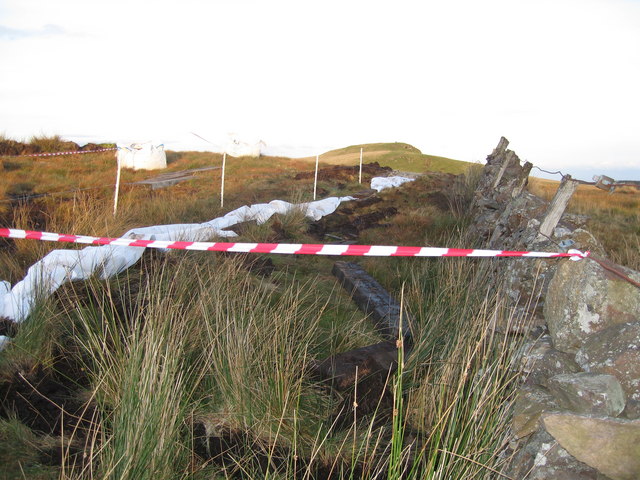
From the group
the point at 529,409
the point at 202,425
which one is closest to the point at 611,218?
the point at 529,409

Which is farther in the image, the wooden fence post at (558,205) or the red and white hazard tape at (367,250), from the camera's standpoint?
the wooden fence post at (558,205)

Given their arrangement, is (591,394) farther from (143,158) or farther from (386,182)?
(143,158)

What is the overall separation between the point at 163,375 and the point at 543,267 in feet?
9.68

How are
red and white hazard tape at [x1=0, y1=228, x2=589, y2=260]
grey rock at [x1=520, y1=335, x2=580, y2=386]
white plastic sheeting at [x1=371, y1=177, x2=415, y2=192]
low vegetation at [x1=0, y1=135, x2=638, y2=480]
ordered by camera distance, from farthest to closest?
1. white plastic sheeting at [x1=371, y1=177, x2=415, y2=192]
2. red and white hazard tape at [x1=0, y1=228, x2=589, y2=260]
3. grey rock at [x1=520, y1=335, x2=580, y2=386]
4. low vegetation at [x1=0, y1=135, x2=638, y2=480]

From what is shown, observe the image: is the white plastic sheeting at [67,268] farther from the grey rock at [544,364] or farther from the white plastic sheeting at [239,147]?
the white plastic sheeting at [239,147]

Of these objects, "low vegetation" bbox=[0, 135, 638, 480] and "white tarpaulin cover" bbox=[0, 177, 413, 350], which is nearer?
"low vegetation" bbox=[0, 135, 638, 480]

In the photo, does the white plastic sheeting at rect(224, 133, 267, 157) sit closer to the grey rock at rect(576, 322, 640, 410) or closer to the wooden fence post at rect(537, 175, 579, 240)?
the wooden fence post at rect(537, 175, 579, 240)

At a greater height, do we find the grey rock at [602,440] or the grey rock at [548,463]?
the grey rock at [602,440]

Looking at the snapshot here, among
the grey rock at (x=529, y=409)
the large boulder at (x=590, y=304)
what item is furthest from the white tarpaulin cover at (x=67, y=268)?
the large boulder at (x=590, y=304)

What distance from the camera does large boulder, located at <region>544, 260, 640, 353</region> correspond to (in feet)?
11.0

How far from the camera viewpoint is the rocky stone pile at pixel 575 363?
2.53 meters

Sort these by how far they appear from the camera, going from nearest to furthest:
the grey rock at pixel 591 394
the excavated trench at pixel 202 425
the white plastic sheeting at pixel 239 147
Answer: the grey rock at pixel 591 394 < the excavated trench at pixel 202 425 < the white plastic sheeting at pixel 239 147

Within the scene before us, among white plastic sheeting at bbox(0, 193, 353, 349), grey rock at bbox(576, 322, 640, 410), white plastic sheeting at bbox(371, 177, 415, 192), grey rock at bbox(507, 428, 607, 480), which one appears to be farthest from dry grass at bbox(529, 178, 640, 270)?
white plastic sheeting at bbox(0, 193, 353, 349)

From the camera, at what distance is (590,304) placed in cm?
341
